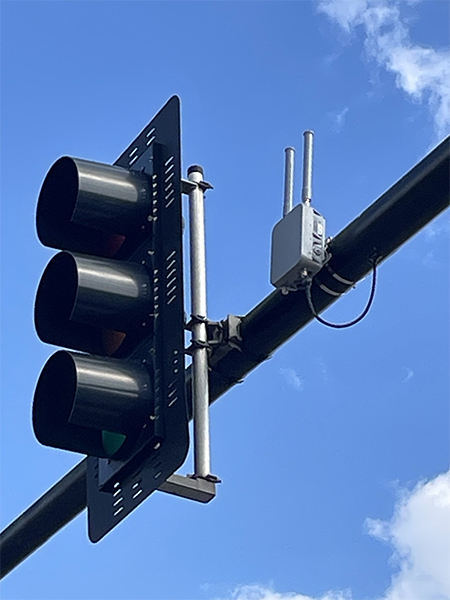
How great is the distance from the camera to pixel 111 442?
4.42 metres

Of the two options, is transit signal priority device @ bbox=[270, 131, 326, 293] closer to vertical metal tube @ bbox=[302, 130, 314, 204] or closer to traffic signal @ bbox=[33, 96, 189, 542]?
vertical metal tube @ bbox=[302, 130, 314, 204]

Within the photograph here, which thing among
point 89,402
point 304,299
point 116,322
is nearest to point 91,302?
point 116,322

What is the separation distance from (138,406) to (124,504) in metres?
0.33

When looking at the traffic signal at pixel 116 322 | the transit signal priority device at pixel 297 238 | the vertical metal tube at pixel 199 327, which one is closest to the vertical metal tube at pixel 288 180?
the transit signal priority device at pixel 297 238

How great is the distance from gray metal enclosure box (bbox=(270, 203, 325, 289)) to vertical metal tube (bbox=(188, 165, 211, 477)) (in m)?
0.27

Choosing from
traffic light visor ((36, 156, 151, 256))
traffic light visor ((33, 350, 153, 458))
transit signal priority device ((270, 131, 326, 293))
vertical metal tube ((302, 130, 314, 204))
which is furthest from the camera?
vertical metal tube ((302, 130, 314, 204))

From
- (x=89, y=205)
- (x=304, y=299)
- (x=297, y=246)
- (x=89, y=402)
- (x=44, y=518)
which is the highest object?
(x=297, y=246)

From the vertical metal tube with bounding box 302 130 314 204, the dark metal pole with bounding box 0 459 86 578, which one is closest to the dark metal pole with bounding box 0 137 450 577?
the dark metal pole with bounding box 0 459 86 578

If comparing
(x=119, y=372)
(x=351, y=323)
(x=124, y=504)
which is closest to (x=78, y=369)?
(x=119, y=372)

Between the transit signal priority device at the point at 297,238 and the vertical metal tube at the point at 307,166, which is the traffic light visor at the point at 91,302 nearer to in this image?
the transit signal priority device at the point at 297,238

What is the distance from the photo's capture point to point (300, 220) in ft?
16.8

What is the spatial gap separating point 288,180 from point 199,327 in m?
0.73

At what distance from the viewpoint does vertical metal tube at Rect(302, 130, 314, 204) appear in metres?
5.08

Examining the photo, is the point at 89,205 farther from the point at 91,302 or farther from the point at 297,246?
the point at 297,246
